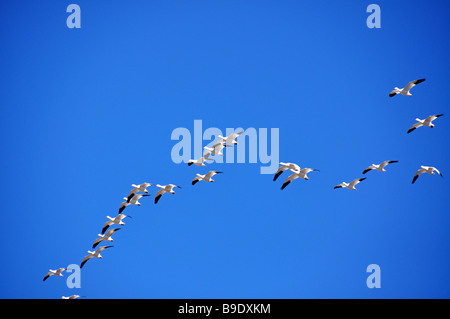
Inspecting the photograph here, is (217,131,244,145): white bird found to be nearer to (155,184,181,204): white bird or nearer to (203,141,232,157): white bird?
(203,141,232,157): white bird

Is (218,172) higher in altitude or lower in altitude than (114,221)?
higher

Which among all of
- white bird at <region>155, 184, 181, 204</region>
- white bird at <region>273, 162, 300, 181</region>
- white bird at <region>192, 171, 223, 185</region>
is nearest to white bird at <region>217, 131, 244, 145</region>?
white bird at <region>192, 171, 223, 185</region>

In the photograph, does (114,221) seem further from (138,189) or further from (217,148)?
(217,148)

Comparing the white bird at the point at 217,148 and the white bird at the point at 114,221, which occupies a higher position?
the white bird at the point at 217,148

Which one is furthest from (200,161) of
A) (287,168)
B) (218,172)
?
(287,168)

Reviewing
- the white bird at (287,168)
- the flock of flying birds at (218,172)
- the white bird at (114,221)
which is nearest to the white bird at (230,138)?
the flock of flying birds at (218,172)

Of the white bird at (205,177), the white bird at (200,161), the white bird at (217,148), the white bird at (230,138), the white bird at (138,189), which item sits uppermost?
the white bird at (230,138)

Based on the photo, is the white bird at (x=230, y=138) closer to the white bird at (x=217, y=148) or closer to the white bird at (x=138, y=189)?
the white bird at (x=217, y=148)

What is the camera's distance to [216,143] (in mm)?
38250
